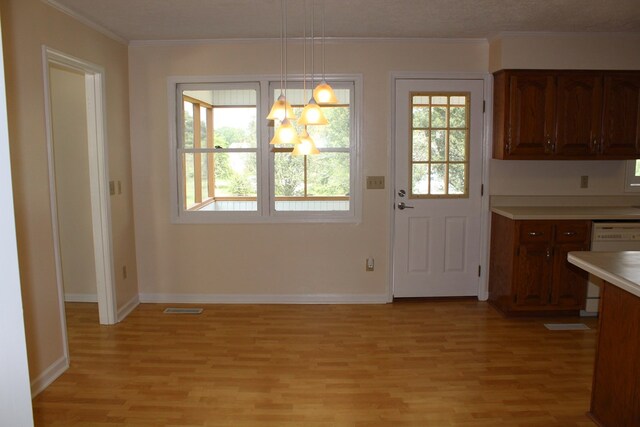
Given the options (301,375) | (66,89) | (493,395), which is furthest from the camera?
(66,89)

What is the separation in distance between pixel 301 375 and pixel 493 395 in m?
1.16

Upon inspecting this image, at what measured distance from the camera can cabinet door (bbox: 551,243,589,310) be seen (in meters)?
3.97

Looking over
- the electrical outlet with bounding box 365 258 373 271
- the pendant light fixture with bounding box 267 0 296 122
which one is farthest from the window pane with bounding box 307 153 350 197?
the pendant light fixture with bounding box 267 0 296 122

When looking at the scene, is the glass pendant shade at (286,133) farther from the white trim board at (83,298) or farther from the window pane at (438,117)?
the white trim board at (83,298)

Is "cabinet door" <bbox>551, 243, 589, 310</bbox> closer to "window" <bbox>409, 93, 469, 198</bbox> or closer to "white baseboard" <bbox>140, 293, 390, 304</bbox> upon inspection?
"window" <bbox>409, 93, 469, 198</bbox>

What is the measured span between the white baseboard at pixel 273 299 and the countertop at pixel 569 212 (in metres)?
1.35

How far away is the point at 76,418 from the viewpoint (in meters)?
2.57

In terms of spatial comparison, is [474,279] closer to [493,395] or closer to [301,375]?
[493,395]

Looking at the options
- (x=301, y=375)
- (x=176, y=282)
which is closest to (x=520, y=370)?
(x=301, y=375)

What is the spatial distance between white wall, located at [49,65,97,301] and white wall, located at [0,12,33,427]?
394 centimetres

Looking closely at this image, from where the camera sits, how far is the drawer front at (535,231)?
394cm

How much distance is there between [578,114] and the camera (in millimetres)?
4070

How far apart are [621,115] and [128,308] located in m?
4.57

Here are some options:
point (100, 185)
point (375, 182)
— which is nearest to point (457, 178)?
point (375, 182)
